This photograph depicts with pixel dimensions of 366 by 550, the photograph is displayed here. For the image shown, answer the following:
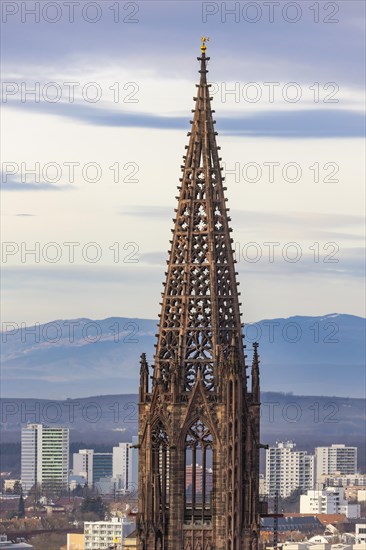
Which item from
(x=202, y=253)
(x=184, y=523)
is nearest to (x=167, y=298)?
(x=202, y=253)

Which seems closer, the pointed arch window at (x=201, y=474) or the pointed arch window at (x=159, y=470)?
the pointed arch window at (x=201, y=474)

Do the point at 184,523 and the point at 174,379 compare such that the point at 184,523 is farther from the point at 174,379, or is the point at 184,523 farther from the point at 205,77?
the point at 205,77

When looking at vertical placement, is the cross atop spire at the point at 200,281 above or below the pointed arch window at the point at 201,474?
above

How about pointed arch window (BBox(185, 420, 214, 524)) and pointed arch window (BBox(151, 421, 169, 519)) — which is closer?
pointed arch window (BBox(185, 420, 214, 524))

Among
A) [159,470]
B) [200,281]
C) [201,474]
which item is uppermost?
[200,281]

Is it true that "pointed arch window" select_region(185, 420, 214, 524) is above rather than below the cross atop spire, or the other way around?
below
